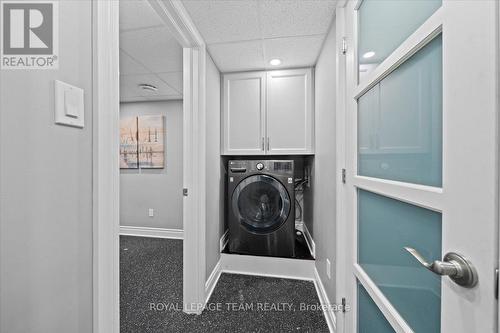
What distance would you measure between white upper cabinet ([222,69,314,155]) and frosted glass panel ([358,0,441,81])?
1.18 m

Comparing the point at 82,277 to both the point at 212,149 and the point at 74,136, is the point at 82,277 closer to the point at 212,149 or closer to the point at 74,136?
the point at 74,136

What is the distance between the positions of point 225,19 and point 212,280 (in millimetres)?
2264

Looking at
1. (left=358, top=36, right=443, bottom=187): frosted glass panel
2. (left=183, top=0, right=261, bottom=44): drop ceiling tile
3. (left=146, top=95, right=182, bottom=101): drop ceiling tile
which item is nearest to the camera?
(left=358, top=36, right=443, bottom=187): frosted glass panel

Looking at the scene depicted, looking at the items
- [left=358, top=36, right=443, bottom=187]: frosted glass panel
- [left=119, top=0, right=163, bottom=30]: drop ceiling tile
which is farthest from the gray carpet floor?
[left=119, top=0, right=163, bottom=30]: drop ceiling tile

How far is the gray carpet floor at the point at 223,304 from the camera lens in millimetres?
1485

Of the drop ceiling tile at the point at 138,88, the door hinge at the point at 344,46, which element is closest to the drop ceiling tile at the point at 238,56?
the door hinge at the point at 344,46

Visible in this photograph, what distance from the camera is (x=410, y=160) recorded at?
25.5 inches

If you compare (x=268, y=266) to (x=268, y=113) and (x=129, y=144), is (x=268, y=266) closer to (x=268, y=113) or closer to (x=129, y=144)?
(x=268, y=113)

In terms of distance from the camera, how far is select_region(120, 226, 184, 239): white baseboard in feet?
10.9

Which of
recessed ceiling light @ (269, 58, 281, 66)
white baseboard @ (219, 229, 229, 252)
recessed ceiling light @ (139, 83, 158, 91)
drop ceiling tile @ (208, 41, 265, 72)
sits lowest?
white baseboard @ (219, 229, 229, 252)

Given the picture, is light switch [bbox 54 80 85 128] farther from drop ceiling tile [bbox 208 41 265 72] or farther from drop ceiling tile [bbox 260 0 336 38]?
drop ceiling tile [bbox 208 41 265 72]

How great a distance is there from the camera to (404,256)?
69 centimetres

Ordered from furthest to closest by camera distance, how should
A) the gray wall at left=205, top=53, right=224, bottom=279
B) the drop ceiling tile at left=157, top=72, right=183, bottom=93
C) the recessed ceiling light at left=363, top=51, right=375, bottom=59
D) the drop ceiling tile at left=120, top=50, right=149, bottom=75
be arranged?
the drop ceiling tile at left=157, top=72, right=183, bottom=93
the drop ceiling tile at left=120, top=50, right=149, bottom=75
the gray wall at left=205, top=53, right=224, bottom=279
the recessed ceiling light at left=363, top=51, right=375, bottom=59

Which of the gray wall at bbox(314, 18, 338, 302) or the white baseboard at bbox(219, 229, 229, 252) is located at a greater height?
the gray wall at bbox(314, 18, 338, 302)
